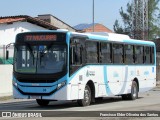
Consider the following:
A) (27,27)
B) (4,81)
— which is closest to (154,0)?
(27,27)

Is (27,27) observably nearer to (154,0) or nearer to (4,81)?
(4,81)

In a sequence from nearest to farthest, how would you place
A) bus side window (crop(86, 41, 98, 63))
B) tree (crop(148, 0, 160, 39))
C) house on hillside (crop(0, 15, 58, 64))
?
bus side window (crop(86, 41, 98, 63)) < house on hillside (crop(0, 15, 58, 64)) < tree (crop(148, 0, 160, 39))

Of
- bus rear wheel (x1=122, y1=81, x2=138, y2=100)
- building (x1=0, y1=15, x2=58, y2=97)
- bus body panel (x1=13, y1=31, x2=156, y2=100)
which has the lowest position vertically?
bus rear wheel (x1=122, y1=81, x2=138, y2=100)

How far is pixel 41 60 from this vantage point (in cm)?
2022

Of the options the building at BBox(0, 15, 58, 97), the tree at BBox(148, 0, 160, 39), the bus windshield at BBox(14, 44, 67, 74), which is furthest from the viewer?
the tree at BBox(148, 0, 160, 39)

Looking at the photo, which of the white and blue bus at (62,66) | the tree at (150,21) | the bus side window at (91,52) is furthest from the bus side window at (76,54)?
the tree at (150,21)

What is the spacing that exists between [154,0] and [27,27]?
4992 centimetres

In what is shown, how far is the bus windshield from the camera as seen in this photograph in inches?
789

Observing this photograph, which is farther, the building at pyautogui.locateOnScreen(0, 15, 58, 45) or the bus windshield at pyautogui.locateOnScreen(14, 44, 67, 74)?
the building at pyautogui.locateOnScreen(0, 15, 58, 45)

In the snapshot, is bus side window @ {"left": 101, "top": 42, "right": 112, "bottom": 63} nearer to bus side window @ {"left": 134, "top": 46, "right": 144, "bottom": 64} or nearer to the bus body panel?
the bus body panel

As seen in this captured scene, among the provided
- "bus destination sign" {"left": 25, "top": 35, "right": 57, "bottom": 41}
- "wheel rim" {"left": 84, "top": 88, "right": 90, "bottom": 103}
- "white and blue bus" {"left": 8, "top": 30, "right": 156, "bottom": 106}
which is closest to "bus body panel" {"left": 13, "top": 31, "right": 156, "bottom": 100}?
"white and blue bus" {"left": 8, "top": 30, "right": 156, "bottom": 106}

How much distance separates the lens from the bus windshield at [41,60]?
20.0 metres

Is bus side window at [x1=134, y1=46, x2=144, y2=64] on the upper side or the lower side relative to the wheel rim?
upper

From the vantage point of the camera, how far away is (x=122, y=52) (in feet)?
82.3
